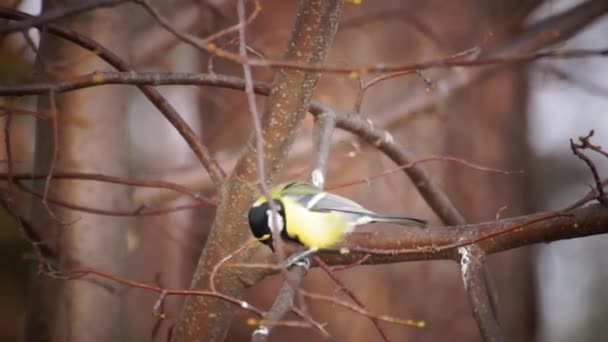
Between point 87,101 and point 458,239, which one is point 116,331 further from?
A: point 458,239

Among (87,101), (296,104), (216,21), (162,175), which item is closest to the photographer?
(296,104)

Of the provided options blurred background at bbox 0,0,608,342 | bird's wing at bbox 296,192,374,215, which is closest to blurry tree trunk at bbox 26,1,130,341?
blurred background at bbox 0,0,608,342

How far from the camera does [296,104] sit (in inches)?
85.9

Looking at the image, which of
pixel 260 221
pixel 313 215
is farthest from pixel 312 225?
pixel 260 221

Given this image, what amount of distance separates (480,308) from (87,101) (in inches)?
71.2

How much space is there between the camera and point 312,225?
253 centimetres

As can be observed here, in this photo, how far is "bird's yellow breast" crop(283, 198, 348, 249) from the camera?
2463mm

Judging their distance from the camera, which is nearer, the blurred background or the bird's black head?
the bird's black head

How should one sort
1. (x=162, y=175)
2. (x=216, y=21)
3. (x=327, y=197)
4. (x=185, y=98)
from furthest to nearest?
(x=185, y=98), (x=216, y=21), (x=162, y=175), (x=327, y=197)

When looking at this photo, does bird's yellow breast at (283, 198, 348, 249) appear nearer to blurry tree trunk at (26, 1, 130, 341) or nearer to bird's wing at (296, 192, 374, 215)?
bird's wing at (296, 192, 374, 215)

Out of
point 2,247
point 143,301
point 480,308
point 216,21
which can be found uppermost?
point 216,21

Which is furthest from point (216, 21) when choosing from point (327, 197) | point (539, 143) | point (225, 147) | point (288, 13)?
point (539, 143)

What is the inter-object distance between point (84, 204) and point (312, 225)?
1.01 meters

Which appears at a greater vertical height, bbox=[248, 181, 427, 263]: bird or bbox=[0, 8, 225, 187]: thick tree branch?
bbox=[0, 8, 225, 187]: thick tree branch
